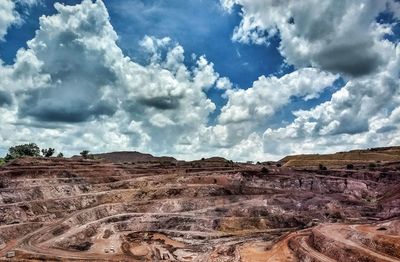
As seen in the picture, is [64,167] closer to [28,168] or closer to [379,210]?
[28,168]

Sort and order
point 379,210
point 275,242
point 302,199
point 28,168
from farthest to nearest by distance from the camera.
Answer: point 28,168 → point 302,199 → point 379,210 → point 275,242

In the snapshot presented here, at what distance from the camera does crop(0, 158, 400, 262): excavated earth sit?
85062 millimetres

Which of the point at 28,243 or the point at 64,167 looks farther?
the point at 64,167

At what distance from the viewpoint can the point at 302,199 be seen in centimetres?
13950

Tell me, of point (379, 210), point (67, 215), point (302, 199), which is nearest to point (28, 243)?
point (67, 215)

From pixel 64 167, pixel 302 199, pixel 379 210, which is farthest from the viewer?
pixel 64 167

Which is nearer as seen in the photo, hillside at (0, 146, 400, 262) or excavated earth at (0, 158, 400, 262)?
hillside at (0, 146, 400, 262)

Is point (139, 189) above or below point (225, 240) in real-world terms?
above

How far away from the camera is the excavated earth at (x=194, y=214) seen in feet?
279

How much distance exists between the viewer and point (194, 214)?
126m

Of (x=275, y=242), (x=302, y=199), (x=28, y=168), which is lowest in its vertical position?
(x=275, y=242)

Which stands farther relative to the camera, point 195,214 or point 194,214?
point 195,214

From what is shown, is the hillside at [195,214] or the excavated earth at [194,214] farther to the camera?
the excavated earth at [194,214]

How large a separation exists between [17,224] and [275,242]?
61573 mm
